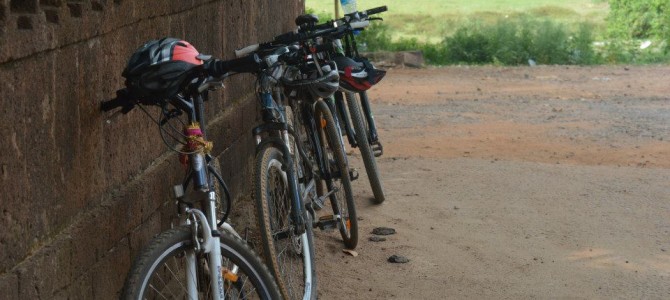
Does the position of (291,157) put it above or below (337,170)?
above

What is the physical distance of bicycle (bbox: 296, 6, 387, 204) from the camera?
5.64 m

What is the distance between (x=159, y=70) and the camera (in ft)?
11.3

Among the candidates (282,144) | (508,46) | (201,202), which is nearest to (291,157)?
(282,144)

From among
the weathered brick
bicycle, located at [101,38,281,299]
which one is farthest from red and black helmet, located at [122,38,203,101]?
the weathered brick

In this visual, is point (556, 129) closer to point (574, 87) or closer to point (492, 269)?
point (574, 87)

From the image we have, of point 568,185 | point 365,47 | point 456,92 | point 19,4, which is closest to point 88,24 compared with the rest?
point 19,4

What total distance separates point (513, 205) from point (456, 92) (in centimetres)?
632

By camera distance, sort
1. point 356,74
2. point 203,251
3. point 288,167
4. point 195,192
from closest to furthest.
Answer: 1. point 203,251
2. point 195,192
3. point 288,167
4. point 356,74

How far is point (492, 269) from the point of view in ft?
18.2

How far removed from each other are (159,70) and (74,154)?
1.36ft

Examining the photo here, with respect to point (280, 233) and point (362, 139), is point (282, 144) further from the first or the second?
point (362, 139)

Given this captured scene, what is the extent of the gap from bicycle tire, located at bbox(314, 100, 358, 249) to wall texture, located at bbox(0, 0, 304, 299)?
0.90 m

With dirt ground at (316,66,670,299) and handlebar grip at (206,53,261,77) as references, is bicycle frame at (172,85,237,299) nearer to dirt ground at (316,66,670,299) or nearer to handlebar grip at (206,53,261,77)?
handlebar grip at (206,53,261,77)

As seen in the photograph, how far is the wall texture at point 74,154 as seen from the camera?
3.08m
